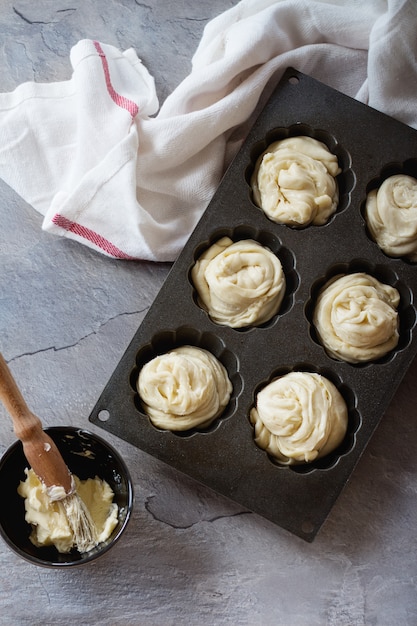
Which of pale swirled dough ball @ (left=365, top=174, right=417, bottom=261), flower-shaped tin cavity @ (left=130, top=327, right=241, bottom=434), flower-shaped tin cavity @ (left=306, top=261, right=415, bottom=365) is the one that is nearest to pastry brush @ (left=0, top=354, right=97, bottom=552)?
flower-shaped tin cavity @ (left=130, top=327, right=241, bottom=434)

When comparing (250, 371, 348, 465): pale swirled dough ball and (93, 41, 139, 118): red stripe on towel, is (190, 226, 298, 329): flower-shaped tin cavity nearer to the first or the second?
(250, 371, 348, 465): pale swirled dough ball

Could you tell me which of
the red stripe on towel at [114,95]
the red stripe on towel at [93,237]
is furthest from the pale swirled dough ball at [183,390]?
the red stripe on towel at [114,95]

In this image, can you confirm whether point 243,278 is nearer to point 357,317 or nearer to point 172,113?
point 357,317

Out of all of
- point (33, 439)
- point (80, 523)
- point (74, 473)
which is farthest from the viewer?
point (74, 473)

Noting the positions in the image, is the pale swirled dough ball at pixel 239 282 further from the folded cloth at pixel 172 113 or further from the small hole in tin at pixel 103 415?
the small hole in tin at pixel 103 415

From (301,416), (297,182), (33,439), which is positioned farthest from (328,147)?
(33,439)

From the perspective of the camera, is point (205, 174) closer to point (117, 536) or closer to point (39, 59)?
point (39, 59)
